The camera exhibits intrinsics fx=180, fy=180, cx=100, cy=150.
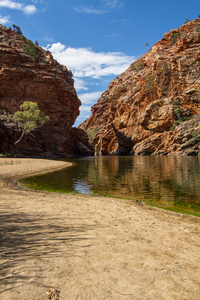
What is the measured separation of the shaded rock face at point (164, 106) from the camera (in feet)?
217

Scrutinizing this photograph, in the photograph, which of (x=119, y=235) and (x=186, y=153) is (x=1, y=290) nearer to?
(x=119, y=235)

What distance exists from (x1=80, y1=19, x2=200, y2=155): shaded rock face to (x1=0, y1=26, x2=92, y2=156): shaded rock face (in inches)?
949

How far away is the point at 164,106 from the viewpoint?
237 ft

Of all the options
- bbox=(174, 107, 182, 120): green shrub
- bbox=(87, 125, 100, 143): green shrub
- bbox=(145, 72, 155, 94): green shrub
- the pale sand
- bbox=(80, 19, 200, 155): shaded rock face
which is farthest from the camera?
bbox=(87, 125, 100, 143): green shrub

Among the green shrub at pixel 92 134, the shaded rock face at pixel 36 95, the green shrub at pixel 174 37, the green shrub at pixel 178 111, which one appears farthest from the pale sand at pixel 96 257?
the green shrub at pixel 92 134

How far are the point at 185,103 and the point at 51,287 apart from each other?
77.0 meters

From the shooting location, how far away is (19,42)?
2849 inches

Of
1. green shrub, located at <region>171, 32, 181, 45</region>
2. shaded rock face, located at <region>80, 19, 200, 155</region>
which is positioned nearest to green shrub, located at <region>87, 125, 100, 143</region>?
shaded rock face, located at <region>80, 19, 200, 155</region>

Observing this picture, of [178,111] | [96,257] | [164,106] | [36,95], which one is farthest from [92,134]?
[96,257]

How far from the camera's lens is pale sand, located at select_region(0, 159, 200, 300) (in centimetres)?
249

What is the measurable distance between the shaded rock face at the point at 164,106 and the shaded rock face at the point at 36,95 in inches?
949

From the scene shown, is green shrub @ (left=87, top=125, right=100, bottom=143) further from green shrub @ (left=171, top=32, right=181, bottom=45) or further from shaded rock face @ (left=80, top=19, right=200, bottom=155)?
green shrub @ (left=171, top=32, right=181, bottom=45)

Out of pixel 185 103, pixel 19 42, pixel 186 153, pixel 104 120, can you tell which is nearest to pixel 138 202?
pixel 186 153

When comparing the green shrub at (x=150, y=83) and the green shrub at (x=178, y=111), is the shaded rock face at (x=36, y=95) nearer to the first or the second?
the green shrub at (x=150, y=83)
